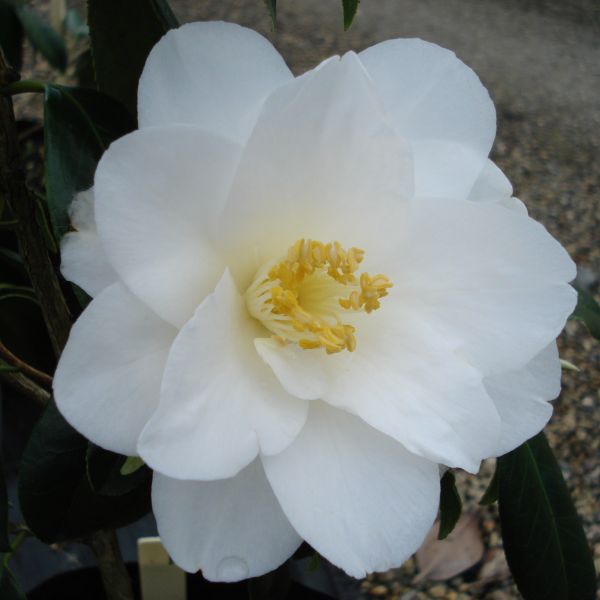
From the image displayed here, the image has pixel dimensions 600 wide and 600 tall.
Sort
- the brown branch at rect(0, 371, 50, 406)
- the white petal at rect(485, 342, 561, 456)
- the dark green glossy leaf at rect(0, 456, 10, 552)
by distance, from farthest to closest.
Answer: the brown branch at rect(0, 371, 50, 406) → the dark green glossy leaf at rect(0, 456, 10, 552) → the white petal at rect(485, 342, 561, 456)

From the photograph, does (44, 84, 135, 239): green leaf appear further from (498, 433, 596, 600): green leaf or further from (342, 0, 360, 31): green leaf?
(498, 433, 596, 600): green leaf

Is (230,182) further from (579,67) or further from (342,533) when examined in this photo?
(579,67)

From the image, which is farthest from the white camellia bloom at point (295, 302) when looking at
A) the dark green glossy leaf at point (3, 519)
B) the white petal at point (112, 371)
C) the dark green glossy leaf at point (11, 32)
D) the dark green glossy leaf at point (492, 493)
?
the dark green glossy leaf at point (11, 32)

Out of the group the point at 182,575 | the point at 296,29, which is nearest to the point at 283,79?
the point at 182,575

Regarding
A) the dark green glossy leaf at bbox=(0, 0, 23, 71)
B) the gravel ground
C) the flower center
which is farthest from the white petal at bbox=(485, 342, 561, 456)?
the dark green glossy leaf at bbox=(0, 0, 23, 71)

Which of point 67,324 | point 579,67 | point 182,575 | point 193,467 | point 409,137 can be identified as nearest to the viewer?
point 193,467

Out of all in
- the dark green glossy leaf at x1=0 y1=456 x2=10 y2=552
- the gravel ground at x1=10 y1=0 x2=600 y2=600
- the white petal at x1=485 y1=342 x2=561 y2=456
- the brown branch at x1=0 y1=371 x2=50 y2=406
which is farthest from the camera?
the gravel ground at x1=10 y1=0 x2=600 y2=600
